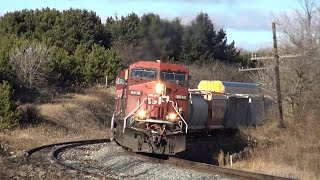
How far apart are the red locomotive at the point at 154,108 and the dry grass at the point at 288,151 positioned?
2700 millimetres

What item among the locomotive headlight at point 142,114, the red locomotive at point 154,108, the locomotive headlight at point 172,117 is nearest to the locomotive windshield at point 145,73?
the red locomotive at point 154,108

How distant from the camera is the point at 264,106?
1347 inches

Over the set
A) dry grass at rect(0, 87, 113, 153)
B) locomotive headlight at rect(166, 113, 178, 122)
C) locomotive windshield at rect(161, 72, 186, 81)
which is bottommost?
dry grass at rect(0, 87, 113, 153)

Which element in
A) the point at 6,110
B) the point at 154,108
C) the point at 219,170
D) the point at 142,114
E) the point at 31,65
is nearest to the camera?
the point at 219,170

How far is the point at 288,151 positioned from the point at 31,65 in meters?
30.5

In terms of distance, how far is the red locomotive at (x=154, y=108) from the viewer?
18266 mm

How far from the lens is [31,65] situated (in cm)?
4538

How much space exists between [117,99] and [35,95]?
24818mm

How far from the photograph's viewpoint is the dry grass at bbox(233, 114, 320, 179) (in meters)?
16.8

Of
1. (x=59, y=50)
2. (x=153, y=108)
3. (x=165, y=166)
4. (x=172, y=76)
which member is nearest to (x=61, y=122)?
(x=59, y=50)

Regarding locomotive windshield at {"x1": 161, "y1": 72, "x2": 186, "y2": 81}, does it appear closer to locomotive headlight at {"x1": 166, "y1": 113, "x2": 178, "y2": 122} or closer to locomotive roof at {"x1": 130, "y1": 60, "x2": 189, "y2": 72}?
locomotive roof at {"x1": 130, "y1": 60, "x2": 189, "y2": 72}

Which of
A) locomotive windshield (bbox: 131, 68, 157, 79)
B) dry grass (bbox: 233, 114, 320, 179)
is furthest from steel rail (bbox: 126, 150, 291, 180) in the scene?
locomotive windshield (bbox: 131, 68, 157, 79)

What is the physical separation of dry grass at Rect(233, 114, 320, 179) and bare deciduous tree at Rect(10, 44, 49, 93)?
78.4ft

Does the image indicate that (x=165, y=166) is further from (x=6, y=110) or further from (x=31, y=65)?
(x=31, y=65)
